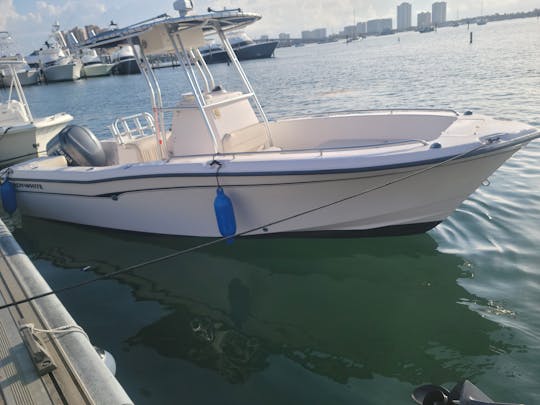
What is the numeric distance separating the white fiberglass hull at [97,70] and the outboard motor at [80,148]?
62.6 metres

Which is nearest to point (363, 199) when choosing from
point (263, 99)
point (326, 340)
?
point (326, 340)

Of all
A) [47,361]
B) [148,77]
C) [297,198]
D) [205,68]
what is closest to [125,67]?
[205,68]

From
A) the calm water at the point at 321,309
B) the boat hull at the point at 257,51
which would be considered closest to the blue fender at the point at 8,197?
the calm water at the point at 321,309

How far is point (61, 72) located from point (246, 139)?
204ft

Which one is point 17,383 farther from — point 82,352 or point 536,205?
point 536,205

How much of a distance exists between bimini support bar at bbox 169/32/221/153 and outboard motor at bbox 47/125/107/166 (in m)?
2.23

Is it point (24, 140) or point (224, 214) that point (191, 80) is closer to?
point (224, 214)

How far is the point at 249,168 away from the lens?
16.4ft

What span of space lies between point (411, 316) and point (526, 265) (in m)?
1.61

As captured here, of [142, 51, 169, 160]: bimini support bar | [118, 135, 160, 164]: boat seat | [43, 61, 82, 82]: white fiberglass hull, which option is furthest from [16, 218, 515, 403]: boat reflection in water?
[43, 61, 82, 82]: white fiberglass hull

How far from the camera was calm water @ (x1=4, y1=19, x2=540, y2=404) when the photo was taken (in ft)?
11.8

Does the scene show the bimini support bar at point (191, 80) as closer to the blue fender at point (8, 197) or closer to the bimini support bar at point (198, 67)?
the bimini support bar at point (198, 67)

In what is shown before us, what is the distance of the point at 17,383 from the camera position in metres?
2.63

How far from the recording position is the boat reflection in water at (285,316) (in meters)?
3.69
